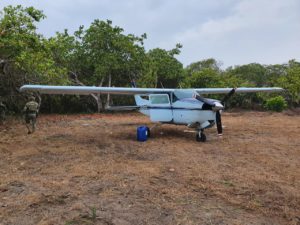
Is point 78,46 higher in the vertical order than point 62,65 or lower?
higher

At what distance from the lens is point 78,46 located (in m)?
25.4

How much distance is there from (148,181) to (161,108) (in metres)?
6.73

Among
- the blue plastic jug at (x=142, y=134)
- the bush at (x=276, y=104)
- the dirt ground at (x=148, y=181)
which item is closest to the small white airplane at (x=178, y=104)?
the dirt ground at (x=148, y=181)

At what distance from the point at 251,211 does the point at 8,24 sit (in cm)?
1020

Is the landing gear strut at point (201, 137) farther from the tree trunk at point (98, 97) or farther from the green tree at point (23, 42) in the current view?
the tree trunk at point (98, 97)

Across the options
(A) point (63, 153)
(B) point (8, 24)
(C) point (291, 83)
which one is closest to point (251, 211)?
(A) point (63, 153)

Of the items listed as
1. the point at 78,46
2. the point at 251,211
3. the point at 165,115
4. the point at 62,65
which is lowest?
the point at 251,211

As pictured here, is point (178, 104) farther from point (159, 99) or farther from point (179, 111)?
point (159, 99)

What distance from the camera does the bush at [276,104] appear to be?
25.4 m

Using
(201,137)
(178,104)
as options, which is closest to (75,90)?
(178,104)

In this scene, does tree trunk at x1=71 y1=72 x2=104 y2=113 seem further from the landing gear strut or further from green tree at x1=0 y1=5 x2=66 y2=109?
the landing gear strut

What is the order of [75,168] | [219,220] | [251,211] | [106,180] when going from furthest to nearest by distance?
[75,168]
[106,180]
[251,211]
[219,220]

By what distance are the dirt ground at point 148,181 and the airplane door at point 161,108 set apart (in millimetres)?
1487

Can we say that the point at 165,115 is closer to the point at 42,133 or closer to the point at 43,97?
the point at 42,133
